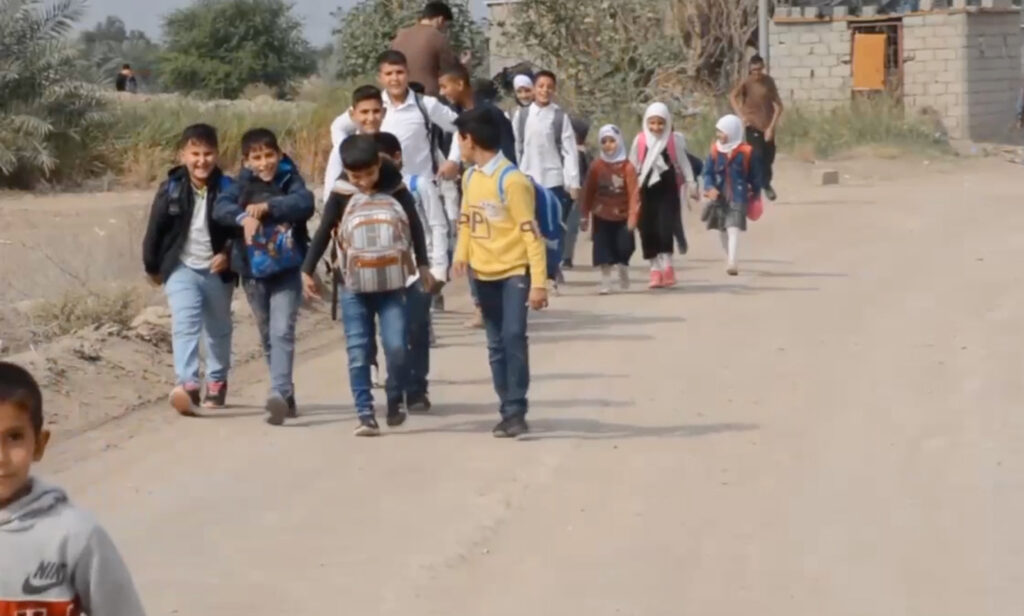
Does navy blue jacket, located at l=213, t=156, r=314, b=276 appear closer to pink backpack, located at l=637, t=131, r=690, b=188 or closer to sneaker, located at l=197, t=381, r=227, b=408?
sneaker, located at l=197, t=381, r=227, b=408

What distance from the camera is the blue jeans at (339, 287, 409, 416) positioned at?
10.2 meters

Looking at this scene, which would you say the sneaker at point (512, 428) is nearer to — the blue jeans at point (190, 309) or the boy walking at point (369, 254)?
the boy walking at point (369, 254)

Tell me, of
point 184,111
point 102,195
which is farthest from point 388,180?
point 184,111

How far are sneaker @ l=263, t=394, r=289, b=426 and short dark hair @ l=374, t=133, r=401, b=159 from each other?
1.40 metres

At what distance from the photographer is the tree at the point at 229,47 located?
59.2 meters

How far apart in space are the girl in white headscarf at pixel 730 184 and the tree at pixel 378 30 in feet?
54.0

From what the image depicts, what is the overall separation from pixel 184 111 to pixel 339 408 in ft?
67.2

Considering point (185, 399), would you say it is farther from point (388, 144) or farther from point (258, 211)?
point (388, 144)

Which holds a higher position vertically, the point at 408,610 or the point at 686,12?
the point at 686,12

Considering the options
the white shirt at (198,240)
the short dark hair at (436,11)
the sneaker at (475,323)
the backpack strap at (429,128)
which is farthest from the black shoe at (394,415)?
the short dark hair at (436,11)

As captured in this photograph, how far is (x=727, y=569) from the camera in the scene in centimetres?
750

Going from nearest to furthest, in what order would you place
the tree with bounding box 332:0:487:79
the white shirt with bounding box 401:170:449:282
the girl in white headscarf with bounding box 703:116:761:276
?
the white shirt with bounding box 401:170:449:282, the girl in white headscarf with bounding box 703:116:761:276, the tree with bounding box 332:0:487:79

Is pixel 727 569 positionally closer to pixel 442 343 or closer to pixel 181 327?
pixel 181 327

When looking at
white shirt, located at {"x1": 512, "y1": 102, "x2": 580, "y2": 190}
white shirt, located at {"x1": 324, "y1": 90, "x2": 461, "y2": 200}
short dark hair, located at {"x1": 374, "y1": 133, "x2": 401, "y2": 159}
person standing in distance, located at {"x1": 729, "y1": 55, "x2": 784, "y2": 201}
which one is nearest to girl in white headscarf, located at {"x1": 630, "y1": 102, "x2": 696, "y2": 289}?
white shirt, located at {"x1": 512, "y1": 102, "x2": 580, "y2": 190}
